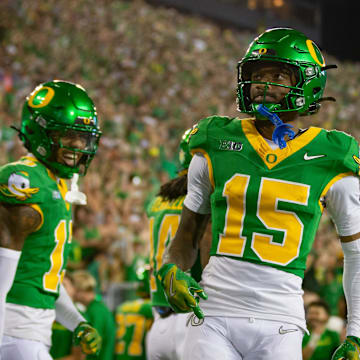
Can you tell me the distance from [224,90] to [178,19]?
4.17 metres

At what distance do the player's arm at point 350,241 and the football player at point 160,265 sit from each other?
141 centimetres

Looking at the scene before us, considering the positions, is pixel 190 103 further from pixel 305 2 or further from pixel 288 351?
pixel 305 2

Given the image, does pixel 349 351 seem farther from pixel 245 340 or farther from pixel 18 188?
pixel 18 188

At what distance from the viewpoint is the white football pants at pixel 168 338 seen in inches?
153

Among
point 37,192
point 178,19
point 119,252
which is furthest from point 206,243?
point 178,19

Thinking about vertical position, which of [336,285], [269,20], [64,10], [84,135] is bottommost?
[336,285]

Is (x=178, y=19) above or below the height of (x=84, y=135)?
above

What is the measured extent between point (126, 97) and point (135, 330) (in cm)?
755

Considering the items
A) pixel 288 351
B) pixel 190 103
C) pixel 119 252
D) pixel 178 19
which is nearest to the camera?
pixel 288 351

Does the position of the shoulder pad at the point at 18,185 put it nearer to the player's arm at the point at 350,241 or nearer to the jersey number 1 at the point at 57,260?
the jersey number 1 at the point at 57,260

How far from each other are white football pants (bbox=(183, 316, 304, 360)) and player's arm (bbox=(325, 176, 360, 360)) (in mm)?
212

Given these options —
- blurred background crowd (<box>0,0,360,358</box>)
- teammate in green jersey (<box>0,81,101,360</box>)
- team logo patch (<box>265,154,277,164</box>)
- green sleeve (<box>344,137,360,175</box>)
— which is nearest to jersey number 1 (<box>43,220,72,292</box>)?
teammate in green jersey (<box>0,81,101,360</box>)

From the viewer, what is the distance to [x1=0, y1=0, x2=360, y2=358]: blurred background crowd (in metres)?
7.70

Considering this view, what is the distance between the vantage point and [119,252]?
7715 millimetres
